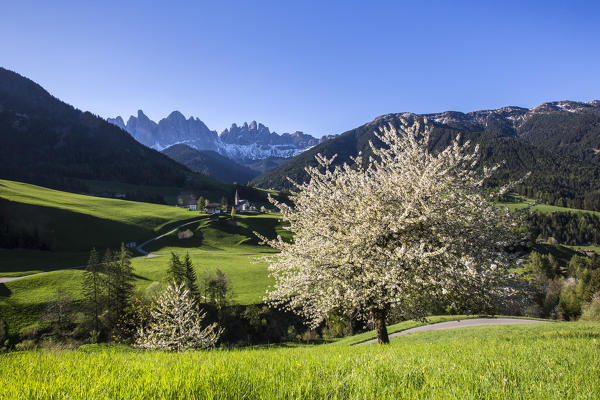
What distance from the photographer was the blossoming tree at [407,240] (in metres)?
11.9

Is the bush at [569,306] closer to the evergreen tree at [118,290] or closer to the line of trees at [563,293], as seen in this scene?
the line of trees at [563,293]

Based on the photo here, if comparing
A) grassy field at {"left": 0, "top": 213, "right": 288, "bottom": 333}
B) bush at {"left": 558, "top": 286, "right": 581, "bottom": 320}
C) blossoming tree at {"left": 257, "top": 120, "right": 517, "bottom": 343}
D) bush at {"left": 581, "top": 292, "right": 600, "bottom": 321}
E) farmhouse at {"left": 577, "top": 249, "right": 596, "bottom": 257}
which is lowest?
bush at {"left": 558, "top": 286, "right": 581, "bottom": 320}

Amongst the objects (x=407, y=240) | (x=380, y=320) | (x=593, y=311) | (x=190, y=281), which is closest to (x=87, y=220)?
(x=190, y=281)

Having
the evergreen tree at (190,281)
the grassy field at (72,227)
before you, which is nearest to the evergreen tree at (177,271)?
the evergreen tree at (190,281)

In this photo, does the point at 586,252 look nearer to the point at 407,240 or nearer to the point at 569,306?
the point at 569,306

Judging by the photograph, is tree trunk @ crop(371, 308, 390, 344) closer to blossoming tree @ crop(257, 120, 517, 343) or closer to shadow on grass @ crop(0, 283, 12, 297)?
blossoming tree @ crop(257, 120, 517, 343)

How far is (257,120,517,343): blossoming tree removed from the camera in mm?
11914

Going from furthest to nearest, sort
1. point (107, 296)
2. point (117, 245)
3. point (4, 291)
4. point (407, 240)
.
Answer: point (117, 245) → point (4, 291) → point (107, 296) → point (407, 240)

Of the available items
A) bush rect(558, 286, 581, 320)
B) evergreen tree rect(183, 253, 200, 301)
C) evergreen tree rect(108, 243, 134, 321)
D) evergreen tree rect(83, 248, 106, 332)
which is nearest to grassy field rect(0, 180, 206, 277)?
evergreen tree rect(83, 248, 106, 332)

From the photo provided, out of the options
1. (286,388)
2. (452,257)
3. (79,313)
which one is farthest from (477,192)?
(79,313)

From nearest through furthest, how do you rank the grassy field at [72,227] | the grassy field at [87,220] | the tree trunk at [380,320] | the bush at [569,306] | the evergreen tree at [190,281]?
the tree trunk at [380,320]
the evergreen tree at [190,281]
the bush at [569,306]
the grassy field at [72,227]
the grassy field at [87,220]

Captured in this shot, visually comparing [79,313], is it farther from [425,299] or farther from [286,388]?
[286,388]

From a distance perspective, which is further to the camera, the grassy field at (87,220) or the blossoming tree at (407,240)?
the grassy field at (87,220)

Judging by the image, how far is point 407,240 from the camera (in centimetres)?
1289
